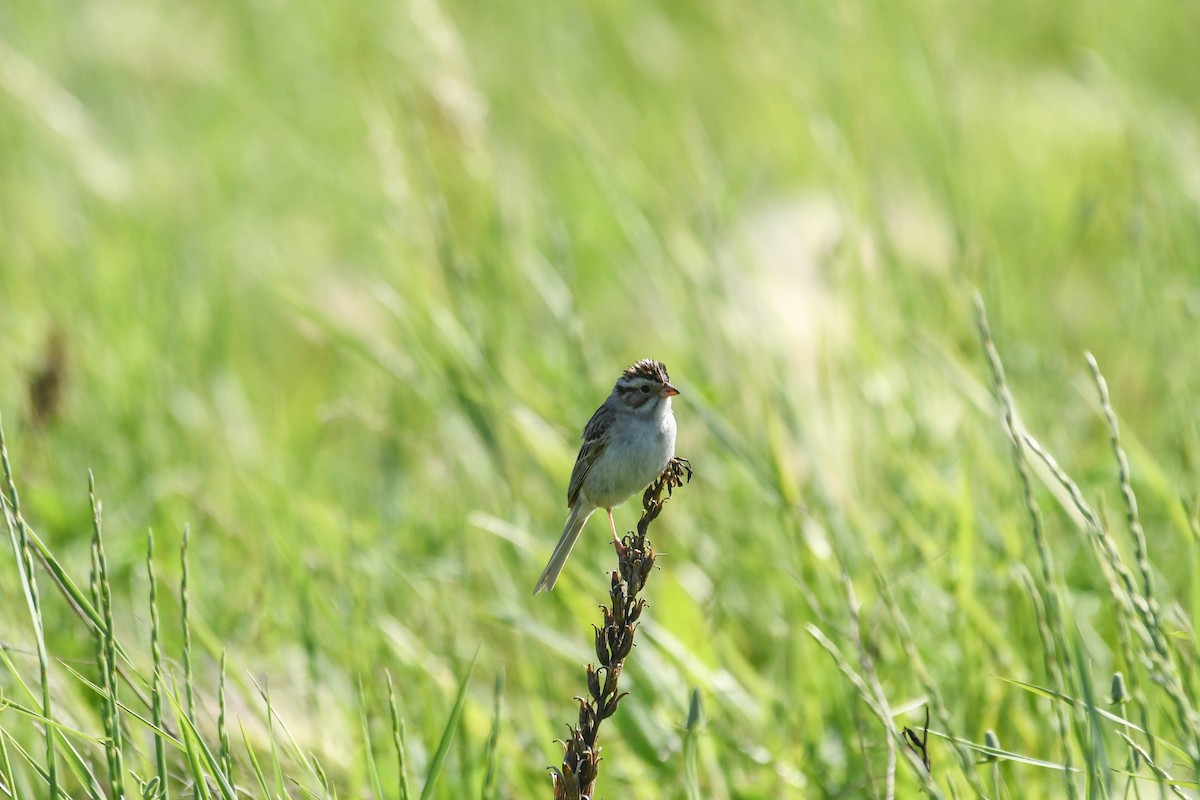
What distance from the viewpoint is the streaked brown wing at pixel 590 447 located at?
295 cm

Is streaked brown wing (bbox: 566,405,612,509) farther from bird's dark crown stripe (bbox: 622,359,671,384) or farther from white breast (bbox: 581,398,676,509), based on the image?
bird's dark crown stripe (bbox: 622,359,671,384)

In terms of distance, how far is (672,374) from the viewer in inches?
168

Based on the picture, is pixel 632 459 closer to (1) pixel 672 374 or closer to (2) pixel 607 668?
(2) pixel 607 668

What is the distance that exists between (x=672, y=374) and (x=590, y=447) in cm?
133

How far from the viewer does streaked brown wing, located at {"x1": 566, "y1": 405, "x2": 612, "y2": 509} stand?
2.95 metres

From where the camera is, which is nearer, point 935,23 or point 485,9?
point 935,23

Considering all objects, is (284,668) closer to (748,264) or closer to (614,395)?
(614,395)

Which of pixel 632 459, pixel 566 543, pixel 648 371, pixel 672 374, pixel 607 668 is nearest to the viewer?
pixel 607 668

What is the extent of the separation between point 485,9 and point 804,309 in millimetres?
4972

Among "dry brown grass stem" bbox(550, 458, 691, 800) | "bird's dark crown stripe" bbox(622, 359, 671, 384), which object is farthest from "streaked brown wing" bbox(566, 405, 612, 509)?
"dry brown grass stem" bbox(550, 458, 691, 800)

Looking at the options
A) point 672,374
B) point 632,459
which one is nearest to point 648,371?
point 632,459

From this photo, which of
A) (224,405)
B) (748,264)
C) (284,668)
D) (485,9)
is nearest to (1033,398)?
(748,264)

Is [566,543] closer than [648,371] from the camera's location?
No

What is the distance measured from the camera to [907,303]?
173 inches
